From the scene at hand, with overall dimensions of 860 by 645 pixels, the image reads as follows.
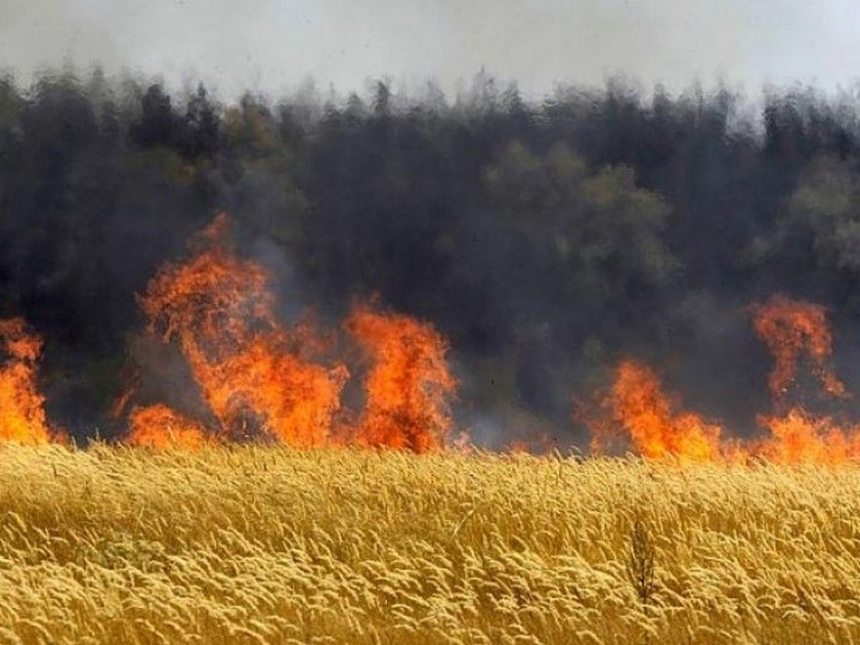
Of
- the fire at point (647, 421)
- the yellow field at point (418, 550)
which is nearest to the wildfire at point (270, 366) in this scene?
the fire at point (647, 421)

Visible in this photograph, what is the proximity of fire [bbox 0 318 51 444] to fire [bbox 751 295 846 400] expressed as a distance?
769 inches

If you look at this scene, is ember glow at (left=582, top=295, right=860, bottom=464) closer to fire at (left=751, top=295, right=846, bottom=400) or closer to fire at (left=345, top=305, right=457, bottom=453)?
fire at (left=751, top=295, right=846, bottom=400)

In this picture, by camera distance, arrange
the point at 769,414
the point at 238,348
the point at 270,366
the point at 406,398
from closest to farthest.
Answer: the point at 406,398 < the point at 270,366 < the point at 238,348 < the point at 769,414

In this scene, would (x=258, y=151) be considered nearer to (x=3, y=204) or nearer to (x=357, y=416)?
(x=3, y=204)

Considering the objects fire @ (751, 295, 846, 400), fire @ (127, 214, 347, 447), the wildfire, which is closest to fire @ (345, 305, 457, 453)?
the wildfire

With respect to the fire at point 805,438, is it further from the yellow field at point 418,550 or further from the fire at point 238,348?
the yellow field at point 418,550

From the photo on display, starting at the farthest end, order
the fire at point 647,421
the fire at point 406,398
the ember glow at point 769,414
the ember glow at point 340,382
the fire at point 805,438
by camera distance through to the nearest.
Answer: the fire at point 406,398, the ember glow at point 340,382, the ember glow at point 769,414, the fire at point 647,421, the fire at point 805,438

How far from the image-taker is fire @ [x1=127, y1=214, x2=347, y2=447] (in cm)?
2661

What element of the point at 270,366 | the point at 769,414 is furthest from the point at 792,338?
the point at 270,366

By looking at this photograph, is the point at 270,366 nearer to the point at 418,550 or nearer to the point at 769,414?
the point at 769,414

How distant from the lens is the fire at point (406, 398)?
27281 millimetres

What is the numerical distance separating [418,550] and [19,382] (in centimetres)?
2068

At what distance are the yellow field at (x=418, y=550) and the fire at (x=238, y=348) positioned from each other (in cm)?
1161

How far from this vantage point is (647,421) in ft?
89.5
